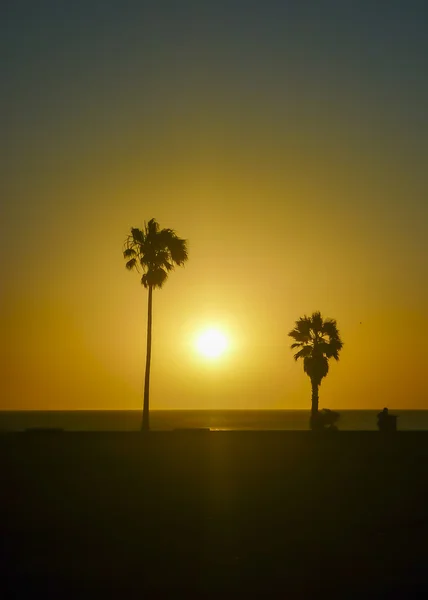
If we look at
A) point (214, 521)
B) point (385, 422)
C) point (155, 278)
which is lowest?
point (214, 521)

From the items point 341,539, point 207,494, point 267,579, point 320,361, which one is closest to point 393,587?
point 267,579

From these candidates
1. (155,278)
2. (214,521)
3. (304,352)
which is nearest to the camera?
(214,521)

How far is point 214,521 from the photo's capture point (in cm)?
2147

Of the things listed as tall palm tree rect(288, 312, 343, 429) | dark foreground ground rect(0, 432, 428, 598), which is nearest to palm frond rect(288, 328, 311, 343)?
tall palm tree rect(288, 312, 343, 429)

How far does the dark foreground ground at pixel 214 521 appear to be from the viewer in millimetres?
15820

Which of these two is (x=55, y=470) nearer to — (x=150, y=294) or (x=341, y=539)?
(x=341, y=539)

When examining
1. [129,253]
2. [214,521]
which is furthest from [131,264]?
[214,521]

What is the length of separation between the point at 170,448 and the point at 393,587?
22889mm

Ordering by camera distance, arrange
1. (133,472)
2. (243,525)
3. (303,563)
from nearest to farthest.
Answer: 1. (303,563)
2. (243,525)
3. (133,472)

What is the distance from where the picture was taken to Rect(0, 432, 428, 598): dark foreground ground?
51.9ft

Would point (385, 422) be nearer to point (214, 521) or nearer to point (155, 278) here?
point (155, 278)

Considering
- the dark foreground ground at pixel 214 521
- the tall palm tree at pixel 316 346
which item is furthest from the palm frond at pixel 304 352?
the dark foreground ground at pixel 214 521

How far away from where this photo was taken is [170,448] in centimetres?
3769

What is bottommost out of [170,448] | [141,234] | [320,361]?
[170,448]
